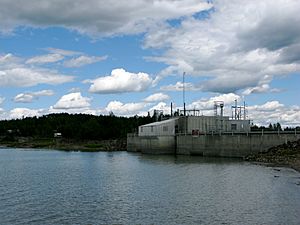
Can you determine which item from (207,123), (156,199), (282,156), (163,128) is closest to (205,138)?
(207,123)

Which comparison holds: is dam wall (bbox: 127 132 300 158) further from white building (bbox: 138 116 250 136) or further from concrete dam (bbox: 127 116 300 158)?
white building (bbox: 138 116 250 136)

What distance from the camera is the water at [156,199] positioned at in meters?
26.7

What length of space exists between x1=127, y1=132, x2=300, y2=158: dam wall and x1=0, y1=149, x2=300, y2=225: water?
19963 mm

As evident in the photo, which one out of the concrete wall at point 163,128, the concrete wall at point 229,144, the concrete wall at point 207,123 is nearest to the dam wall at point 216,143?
the concrete wall at point 229,144

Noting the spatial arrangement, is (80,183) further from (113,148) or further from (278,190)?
(113,148)

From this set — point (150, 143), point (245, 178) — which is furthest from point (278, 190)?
point (150, 143)

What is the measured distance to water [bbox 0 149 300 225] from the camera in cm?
2672

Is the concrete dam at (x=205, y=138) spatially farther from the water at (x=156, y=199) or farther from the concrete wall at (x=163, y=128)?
the water at (x=156, y=199)

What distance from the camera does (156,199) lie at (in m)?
33.8

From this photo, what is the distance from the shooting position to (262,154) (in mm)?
68938

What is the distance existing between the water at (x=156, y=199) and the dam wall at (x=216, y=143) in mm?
19963

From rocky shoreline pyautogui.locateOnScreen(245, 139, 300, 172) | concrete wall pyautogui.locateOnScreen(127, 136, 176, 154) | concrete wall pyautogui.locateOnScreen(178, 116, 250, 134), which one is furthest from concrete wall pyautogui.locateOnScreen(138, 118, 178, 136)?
rocky shoreline pyautogui.locateOnScreen(245, 139, 300, 172)

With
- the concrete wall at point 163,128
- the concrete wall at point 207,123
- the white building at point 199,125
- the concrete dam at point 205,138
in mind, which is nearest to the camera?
the concrete dam at point 205,138

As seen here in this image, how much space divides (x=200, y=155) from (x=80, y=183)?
45.7 meters
